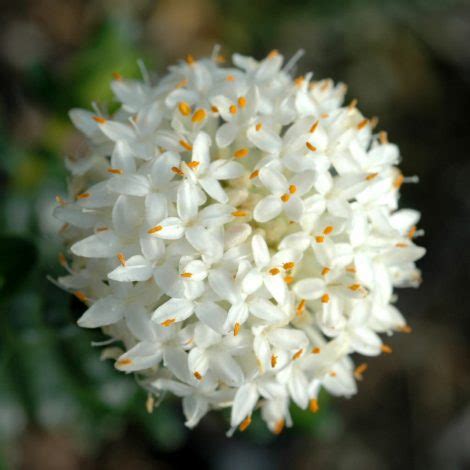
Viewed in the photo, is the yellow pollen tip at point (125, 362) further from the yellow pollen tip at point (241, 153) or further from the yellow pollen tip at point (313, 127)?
the yellow pollen tip at point (313, 127)

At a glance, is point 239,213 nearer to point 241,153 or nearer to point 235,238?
point 235,238

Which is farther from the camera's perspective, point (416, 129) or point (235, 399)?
point (416, 129)

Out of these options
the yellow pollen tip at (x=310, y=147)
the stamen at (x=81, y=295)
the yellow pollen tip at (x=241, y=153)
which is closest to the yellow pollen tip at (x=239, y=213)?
the yellow pollen tip at (x=241, y=153)

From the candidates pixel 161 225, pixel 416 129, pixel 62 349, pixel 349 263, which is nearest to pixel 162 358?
pixel 161 225

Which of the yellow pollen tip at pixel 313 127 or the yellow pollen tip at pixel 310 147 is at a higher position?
the yellow pollen tip at pixel 313 127

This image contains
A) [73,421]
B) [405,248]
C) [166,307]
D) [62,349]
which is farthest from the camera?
[73,421]

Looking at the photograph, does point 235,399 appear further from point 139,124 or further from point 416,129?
point 416,129

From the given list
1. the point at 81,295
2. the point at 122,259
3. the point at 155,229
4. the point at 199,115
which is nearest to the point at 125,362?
the point at 81,295

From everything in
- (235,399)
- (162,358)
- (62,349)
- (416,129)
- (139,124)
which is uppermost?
(416,129)
